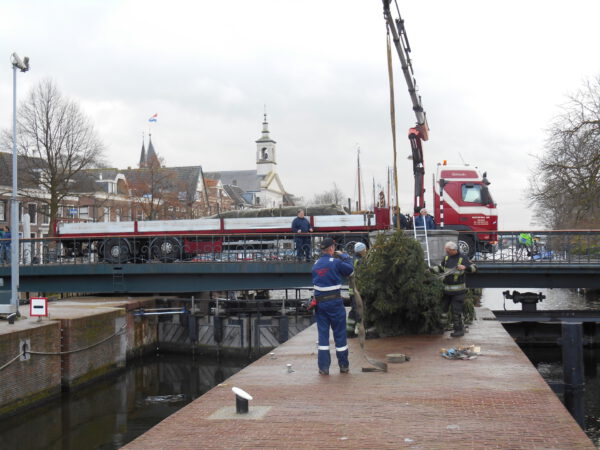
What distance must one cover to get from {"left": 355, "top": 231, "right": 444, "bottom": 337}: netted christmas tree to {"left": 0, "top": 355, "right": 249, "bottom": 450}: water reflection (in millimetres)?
6272

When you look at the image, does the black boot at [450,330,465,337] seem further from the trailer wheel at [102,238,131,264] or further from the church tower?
the church tower

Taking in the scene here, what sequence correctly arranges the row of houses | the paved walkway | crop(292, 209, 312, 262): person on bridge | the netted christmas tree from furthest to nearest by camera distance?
the row of houses < crop(292, 209, 312, 262): person on bridge < the netted christmas tree < the paved walkway

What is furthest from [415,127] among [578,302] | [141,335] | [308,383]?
[578,302]

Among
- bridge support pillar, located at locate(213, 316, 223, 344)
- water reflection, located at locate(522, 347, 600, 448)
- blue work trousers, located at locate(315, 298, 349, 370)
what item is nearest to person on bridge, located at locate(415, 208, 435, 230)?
water reflection, located at locate(522, 347, 600, 448)

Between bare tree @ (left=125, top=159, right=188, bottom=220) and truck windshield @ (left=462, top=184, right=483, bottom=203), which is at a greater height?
bare tree @ (left=125, top=159, right=188, bottom=220)

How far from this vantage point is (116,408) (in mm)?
16922

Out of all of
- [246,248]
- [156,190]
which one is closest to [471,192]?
[246,248]

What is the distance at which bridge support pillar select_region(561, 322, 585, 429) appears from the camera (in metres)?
9.79

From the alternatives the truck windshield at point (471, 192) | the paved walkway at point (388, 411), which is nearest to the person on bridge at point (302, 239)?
the truck windshield at point (471, 192)

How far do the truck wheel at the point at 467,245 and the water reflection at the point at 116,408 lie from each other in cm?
828

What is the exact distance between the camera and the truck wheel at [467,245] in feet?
70.5

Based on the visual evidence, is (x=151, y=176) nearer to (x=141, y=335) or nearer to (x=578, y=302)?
(x=141, y=335)

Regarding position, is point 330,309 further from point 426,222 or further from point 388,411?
point 426,222

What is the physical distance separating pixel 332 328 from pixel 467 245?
1411 cm
